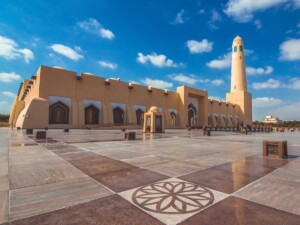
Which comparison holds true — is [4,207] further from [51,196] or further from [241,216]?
[241,216]

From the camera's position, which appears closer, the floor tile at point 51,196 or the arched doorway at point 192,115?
the floor tile at point 51,196

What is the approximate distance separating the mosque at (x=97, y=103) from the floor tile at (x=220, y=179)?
17.0 m

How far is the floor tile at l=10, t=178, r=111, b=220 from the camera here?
2.00 meters

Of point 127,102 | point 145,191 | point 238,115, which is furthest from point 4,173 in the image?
point 238,115

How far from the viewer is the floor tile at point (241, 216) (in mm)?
1743

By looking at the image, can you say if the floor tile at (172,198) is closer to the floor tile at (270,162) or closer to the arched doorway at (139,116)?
the floor tile at (270,162)

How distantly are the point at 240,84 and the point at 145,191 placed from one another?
61356 millimetres

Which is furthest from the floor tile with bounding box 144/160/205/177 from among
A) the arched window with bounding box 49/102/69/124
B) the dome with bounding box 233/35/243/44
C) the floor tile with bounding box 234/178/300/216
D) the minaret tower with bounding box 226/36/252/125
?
the dome with bounding box 233/35/243/44

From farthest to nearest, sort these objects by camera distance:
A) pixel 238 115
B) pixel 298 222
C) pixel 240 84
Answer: pixel 238 115 → pixel 240 84 → pixel 298 222

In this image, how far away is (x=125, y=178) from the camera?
315 cm

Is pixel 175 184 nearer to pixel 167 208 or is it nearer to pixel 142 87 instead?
pixel 167 208

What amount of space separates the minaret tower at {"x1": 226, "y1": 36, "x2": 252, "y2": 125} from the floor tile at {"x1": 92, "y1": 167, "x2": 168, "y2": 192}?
197 feet

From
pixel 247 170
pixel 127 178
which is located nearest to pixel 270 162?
pixel 247 170

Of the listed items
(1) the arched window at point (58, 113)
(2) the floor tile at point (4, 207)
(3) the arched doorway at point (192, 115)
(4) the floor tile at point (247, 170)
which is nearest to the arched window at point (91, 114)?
(1) the arched window at point (58, 113)
